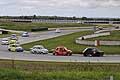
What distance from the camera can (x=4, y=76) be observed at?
18984mm

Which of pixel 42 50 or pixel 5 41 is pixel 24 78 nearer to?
pixel 42 50

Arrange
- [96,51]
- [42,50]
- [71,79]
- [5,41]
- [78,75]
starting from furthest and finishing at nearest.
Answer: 1. [5,41]
2. [42,50]
3. [96,51]
4. [78,75]
5. [71,79]

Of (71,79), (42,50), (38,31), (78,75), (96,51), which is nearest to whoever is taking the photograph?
(71,79)

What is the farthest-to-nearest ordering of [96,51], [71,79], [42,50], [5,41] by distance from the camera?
[5,41] < [42,50] < [96,51] < [71,79]

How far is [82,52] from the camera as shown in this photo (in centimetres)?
5041

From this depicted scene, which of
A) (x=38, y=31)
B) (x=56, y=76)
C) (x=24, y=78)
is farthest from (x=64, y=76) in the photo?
(x=38, y=31)

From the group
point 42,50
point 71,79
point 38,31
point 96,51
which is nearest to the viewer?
point 71,79

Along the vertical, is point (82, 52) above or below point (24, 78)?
below

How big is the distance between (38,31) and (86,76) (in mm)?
95614

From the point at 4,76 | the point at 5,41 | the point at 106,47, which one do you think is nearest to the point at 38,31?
the point at 5,41

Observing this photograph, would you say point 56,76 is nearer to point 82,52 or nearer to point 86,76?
point 86,76

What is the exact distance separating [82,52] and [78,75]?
3125 cm

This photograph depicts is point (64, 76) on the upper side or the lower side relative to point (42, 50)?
upper

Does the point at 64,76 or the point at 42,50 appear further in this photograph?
the point at 42,50
